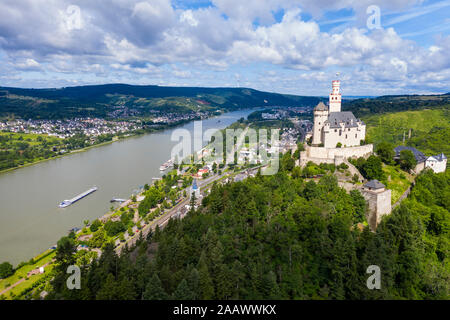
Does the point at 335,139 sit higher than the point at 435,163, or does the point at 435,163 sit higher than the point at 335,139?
the point at 335,139

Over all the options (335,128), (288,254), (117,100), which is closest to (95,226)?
(288,254)

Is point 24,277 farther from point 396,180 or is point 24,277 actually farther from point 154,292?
point 396,180

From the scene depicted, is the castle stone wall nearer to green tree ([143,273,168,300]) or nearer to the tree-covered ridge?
the tree-covered ridge

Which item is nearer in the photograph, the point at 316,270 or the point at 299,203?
the point at 316,270

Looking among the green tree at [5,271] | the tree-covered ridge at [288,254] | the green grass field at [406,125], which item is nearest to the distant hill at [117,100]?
the green tree at [5,271]

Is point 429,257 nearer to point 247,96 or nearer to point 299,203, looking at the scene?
point 299,203

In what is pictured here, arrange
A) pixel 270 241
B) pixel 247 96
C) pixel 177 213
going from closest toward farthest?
1. pixel 270 241
2. pixel 177 213
3. pixel 247 96
